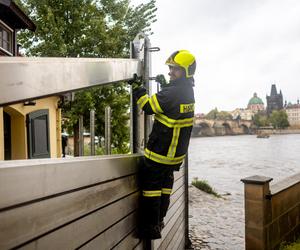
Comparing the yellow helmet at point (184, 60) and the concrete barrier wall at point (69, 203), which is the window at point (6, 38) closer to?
the yellow helmet at point (184, 60)

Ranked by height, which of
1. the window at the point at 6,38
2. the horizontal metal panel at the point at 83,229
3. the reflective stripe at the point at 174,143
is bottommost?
the horizontal metal panel at the point at 83,229

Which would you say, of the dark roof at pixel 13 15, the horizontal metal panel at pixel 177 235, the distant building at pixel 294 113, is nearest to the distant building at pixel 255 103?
the distant building at pixel 294 113

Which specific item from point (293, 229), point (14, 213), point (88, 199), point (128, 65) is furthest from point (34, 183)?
point (293, 229)

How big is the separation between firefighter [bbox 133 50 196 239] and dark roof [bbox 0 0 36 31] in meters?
7.26

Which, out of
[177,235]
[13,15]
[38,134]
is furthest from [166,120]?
[13,15]

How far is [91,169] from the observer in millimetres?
1765

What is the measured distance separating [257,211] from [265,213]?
133 mm

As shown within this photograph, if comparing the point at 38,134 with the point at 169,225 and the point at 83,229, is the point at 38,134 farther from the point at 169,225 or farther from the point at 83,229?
the point at 83,229

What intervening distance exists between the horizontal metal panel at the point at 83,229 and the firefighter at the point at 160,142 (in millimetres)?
276

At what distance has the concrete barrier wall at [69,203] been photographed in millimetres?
1191

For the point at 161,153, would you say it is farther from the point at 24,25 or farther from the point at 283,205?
the point at 24,25

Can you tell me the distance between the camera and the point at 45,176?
1.35 metres

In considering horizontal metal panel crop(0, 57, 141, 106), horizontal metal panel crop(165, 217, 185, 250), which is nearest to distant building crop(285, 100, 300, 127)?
horizontal metal panel crop(165, 217, 185, 250)

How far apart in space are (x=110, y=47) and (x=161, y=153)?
14531 mm
